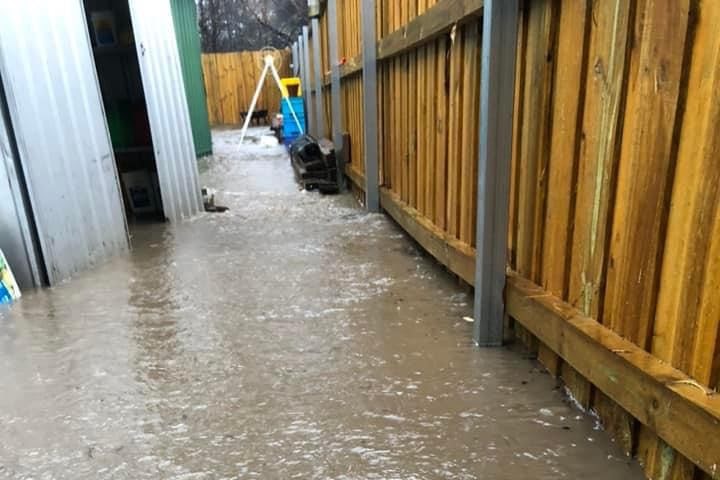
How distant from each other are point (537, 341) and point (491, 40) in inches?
46.8

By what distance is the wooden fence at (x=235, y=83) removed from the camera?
16.3m

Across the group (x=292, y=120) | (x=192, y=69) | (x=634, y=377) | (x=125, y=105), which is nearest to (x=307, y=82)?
(x=292, y=120)

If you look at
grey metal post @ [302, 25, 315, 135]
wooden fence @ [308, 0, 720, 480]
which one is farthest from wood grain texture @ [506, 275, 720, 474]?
grey metal post @ [302, 25, 315, 135]

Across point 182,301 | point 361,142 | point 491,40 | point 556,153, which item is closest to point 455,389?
point 556,153

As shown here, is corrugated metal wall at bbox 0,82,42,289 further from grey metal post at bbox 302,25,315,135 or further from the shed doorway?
grey metal post at bbox 302,25,315,135

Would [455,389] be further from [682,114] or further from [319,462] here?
[682,114]

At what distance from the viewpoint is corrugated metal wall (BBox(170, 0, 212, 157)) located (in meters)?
9.51

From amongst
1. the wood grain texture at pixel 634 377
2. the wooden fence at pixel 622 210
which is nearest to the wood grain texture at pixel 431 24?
the wooden fence at pixel 622 210

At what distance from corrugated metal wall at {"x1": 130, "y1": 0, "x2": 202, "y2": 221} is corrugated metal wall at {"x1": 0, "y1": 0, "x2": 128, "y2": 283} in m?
0.78

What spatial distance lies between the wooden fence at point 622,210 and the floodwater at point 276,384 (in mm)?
233

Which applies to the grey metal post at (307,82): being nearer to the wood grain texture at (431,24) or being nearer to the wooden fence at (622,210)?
the wood grain texture at (431,24)

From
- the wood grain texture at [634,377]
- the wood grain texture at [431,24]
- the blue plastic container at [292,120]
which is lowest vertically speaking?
the wood grain texture at [634,377]

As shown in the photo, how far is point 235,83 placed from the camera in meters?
16.6

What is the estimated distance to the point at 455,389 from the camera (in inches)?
75.4
